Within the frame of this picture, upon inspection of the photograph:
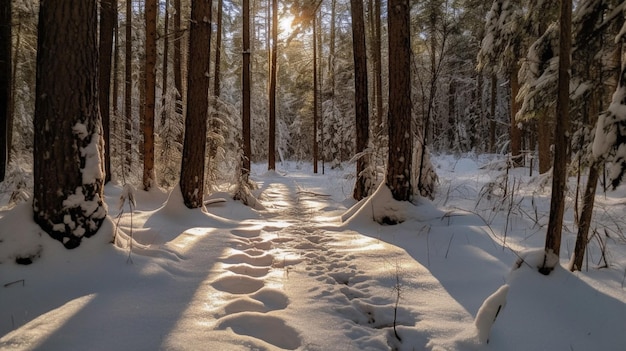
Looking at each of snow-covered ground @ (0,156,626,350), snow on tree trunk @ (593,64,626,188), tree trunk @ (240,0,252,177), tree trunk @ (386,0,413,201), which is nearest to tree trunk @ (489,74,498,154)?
tree trunk @ (240,0,252,177)

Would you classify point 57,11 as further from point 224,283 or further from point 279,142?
point 279,142

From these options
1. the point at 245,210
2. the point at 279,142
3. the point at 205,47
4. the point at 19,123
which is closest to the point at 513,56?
the point at 205,47

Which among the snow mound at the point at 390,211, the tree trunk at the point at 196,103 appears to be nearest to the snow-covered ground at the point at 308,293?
the snow mound at the point at 390,211

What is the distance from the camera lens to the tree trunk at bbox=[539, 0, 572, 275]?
3037 mm

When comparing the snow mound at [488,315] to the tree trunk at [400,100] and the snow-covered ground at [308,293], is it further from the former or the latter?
the tree trunk at [400,100]

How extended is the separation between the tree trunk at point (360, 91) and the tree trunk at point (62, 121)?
6.09 m

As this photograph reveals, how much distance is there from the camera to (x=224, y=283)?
3.39m

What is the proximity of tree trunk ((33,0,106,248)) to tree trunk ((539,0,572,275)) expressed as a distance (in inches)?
166

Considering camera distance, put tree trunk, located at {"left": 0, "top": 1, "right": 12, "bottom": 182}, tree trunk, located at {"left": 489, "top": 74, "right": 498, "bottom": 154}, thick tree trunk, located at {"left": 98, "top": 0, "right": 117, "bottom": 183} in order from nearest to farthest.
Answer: tree trunk, located at {"left": 0, "top": 1, "right": 12, "bottom": 182} → thick tree trunk, located at {"left": 98, "top": 0, "right": 117, "bottom": 183} → tree trunk, located at {"left": 489, "top": 74, "right": 498, "bottom": 154}

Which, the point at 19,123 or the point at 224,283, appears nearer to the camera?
the point at 224,283

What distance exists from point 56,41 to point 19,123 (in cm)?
2036

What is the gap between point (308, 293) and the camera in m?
3.18

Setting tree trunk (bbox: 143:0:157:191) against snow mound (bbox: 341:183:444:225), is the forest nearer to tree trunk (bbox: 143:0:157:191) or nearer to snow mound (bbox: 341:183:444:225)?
snow mound (bbox: 341:183:444:225)

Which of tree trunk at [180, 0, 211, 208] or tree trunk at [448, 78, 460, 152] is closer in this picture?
tree trunk at [180, 0, 211, 208]
